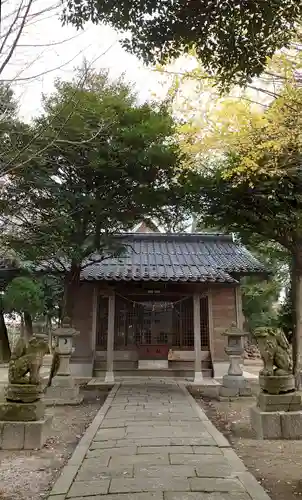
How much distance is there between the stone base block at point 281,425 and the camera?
6234 millimetres

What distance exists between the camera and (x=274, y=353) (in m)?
6.76

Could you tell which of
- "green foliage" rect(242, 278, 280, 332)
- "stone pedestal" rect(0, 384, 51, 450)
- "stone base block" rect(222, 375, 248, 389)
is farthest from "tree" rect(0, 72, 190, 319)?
"green foliage" rect(242, 278, 280, 332)

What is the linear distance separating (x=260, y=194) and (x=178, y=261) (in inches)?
222

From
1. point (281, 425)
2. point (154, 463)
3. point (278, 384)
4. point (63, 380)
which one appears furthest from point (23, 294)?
point (154, 463)

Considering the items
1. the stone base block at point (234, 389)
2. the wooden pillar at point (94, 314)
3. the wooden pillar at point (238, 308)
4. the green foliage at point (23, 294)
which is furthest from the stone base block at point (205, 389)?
the green foliage at point (23, 294)

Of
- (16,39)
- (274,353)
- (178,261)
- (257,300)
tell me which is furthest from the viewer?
(257,300)

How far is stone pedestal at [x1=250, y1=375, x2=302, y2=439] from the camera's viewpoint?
20.5 feet

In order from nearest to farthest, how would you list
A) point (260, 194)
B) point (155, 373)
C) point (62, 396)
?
point (62, 396)
point (260, 194)
point (155, 373)

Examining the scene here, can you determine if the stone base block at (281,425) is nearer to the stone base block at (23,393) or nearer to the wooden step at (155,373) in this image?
the stone base block at (23,393)

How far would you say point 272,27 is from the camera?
3.85 metres

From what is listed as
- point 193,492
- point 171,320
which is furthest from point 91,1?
point 171,320

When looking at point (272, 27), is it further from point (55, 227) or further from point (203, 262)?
point (203, 262)

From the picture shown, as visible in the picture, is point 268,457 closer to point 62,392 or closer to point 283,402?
point 283,402

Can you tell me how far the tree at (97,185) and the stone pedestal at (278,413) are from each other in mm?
5255
